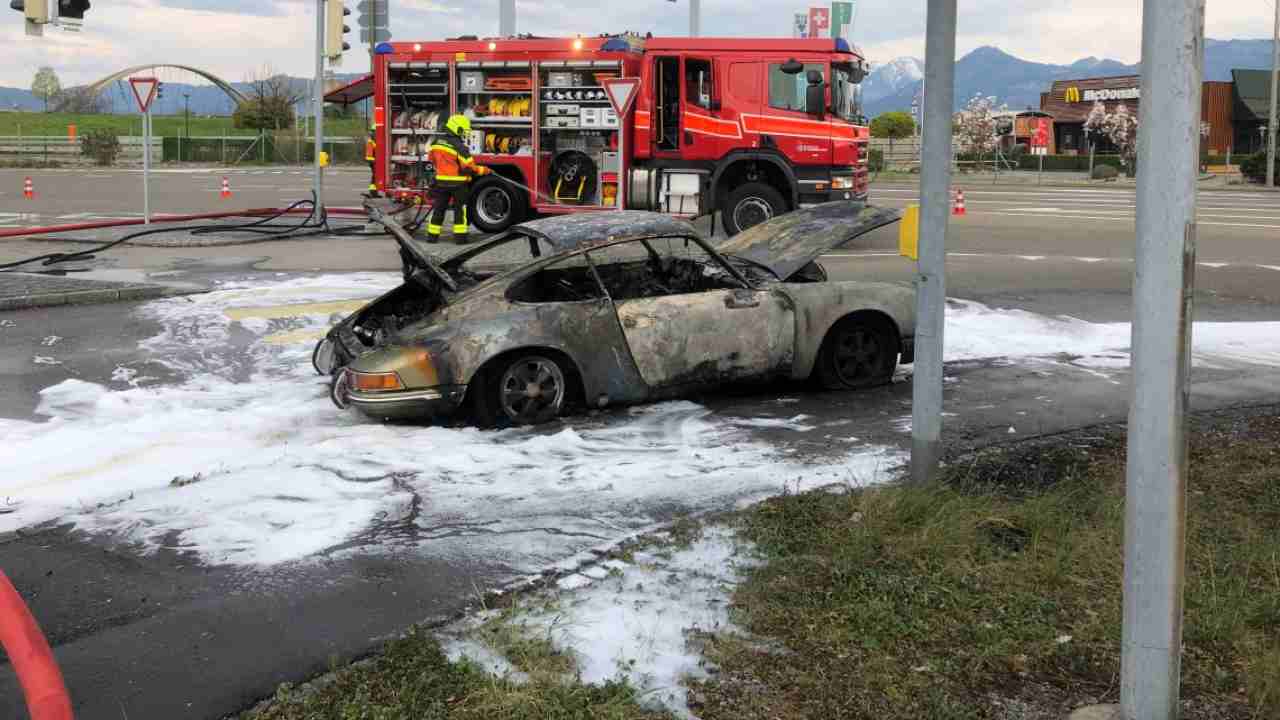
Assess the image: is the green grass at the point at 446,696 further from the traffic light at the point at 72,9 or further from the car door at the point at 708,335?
the traffic light at the point at 72,9

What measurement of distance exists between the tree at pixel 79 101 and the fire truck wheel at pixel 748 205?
10704cm

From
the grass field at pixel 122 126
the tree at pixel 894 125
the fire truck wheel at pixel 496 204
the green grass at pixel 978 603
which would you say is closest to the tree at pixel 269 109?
the grass field at pixel 122 126

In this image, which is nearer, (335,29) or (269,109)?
(335,29)

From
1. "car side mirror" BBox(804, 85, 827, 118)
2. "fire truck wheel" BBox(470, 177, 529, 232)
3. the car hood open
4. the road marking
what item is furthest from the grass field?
the car hood open

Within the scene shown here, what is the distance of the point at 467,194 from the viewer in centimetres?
1977

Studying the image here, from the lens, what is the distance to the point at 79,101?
114250 mm

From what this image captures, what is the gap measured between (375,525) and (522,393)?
2.05 m

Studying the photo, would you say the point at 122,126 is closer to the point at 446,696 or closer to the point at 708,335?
the point at 708,335

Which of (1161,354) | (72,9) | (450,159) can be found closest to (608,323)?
(1161,354)

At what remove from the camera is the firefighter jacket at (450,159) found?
57.0 ft

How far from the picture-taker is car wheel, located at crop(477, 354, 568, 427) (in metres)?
7.71

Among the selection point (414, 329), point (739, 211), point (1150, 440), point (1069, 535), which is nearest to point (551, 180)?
point (739, 211)

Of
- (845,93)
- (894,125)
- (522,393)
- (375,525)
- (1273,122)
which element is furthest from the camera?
(894,125)

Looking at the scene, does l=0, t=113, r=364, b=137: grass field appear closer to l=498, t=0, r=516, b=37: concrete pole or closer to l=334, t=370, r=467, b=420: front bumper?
l=498, t=0, r=516, b=37: concrete pole
